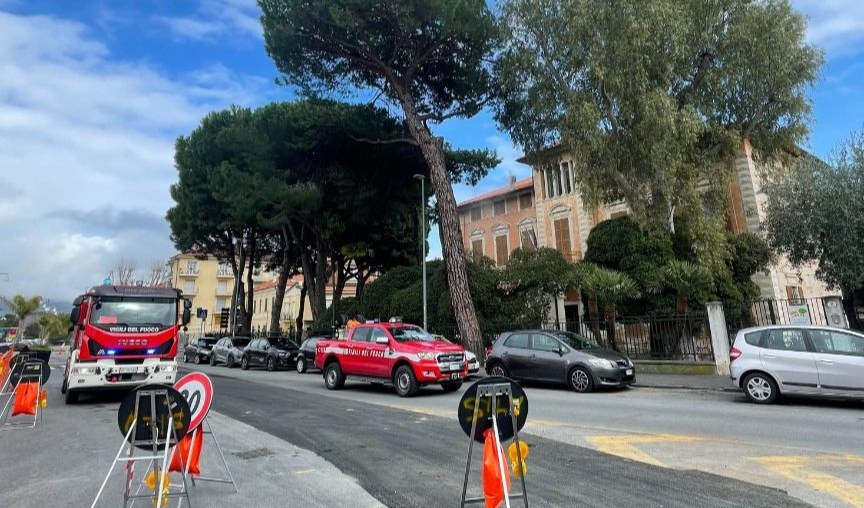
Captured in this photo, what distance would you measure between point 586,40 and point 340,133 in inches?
491

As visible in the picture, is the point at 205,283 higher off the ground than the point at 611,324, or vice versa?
the point at 205,283

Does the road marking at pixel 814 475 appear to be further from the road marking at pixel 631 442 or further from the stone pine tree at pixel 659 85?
the stone pine tree at pixel 659 85

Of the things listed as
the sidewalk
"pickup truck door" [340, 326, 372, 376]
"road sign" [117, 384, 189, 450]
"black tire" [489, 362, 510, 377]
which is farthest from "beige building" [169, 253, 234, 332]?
"road sign" [117, 384, 189, 450]

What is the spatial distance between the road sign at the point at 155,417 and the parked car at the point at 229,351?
22546mm

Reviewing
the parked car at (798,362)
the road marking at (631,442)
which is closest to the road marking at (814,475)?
the road marking at (631,442)

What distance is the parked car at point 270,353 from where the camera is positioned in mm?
22987

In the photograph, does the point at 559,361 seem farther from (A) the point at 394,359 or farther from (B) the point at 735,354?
(A) the point at 394,359

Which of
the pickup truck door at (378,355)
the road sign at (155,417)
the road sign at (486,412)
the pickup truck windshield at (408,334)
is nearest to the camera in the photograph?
the road sign at (486,412)

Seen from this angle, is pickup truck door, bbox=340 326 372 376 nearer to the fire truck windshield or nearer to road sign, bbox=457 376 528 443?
the fire truck windshield

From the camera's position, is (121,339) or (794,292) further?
(794,292)

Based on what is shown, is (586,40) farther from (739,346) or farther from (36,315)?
(36,315)

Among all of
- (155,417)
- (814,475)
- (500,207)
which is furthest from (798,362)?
(500,207)

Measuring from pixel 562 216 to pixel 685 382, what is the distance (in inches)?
889

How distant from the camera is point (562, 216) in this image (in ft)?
115
